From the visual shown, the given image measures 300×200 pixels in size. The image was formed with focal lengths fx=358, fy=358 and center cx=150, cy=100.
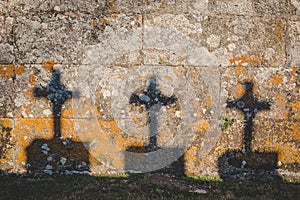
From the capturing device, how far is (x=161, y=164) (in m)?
4.09

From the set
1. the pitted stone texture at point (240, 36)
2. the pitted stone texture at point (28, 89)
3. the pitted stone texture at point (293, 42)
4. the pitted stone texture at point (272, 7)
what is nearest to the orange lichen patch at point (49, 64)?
the pitted stone texture at point (28, 89)

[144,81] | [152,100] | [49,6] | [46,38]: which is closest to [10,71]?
[46,38]

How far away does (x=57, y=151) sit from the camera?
4.02m

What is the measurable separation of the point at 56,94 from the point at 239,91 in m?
2.05

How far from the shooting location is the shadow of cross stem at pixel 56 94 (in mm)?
3947

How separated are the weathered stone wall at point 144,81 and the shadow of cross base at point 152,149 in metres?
0.02

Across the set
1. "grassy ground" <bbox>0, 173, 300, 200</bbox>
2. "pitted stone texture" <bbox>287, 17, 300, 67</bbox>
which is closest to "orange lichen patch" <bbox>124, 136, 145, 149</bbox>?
"grassy ground" <bbox>0, 173, 300, 200</bbox>

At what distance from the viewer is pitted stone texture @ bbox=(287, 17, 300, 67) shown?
159 inches

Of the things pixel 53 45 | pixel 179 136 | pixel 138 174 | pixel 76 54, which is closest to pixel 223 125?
pixel 179 136

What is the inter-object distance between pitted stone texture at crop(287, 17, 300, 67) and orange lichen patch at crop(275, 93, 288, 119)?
1.27ft

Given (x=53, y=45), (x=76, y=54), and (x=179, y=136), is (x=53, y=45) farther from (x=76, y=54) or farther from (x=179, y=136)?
(x=179, y=136)

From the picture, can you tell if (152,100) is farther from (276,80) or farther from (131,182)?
(276,80)

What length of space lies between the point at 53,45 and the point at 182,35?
142 cm

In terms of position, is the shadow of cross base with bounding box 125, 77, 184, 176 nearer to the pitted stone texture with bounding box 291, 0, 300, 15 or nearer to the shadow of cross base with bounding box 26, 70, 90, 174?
the shadow of cross base with bounding box 26, 70, 90, 174
